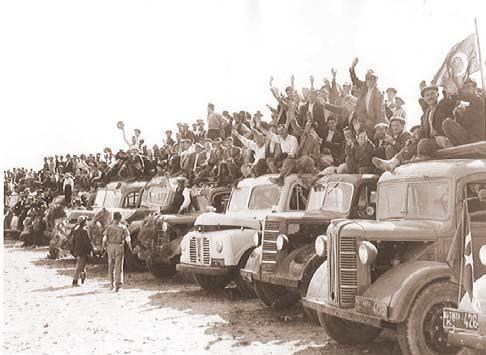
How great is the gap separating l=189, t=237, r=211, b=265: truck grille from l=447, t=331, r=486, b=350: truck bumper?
462cm

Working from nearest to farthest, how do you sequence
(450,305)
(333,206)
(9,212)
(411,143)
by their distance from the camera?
1. (450,305)
2. (411,143)
3. (333,206)
4. (9,212)

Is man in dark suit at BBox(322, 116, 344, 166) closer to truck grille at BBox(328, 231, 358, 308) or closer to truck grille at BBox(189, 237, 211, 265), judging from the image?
truck grille at BBox(189, 237, 211, 265)

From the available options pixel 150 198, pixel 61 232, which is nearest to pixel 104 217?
pixel 150 198

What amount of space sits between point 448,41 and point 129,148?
9442mm

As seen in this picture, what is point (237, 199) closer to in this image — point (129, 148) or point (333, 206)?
point (333, 206)

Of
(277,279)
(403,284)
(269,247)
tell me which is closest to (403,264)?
(403,284)

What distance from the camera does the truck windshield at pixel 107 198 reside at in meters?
13.5

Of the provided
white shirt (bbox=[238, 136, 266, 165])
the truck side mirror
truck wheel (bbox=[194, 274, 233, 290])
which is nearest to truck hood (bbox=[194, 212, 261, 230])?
truck wheel (bbox=[194, 274, 233, 290])

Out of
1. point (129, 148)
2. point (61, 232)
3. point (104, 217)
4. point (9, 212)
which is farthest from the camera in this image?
point (9, 212)

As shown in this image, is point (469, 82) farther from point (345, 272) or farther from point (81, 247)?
point (81, 247)

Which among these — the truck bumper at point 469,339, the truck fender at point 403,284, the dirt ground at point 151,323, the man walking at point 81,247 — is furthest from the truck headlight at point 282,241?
the man walking at point 81,247

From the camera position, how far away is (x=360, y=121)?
9078 millimetres

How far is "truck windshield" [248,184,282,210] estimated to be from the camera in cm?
881

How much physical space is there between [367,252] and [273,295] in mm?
2547
